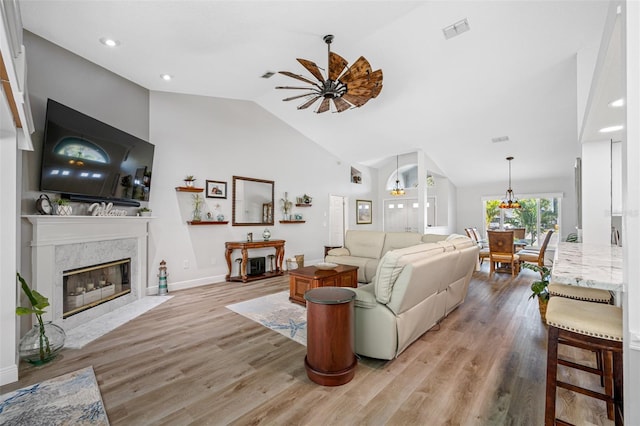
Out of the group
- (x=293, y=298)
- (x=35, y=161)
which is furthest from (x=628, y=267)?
(x=35, y=161)

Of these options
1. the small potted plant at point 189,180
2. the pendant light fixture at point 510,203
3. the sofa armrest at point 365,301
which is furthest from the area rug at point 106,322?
the pendant light fixture at point 510,203

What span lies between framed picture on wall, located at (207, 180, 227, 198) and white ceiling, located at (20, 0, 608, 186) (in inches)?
60.5

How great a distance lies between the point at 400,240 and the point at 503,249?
2.20 m

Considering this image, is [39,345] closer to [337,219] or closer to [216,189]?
[216,189]

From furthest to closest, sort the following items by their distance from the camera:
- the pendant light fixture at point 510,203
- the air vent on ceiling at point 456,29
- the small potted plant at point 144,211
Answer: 1. the pendant light fixture at point 510,203
2. the small potted plant at point 144,211
3. the air vent on ceiling at point 456,29

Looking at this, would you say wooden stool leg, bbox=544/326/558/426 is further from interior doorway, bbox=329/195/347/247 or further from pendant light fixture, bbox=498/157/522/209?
pendant light fixture, bbox=498/157/522/209

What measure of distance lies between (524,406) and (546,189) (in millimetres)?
8140

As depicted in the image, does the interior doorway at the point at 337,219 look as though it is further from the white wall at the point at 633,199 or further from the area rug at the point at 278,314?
the white wall at the point at 633,199

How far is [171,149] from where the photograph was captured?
182 inches

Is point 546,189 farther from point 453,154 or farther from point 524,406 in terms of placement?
point 524,406

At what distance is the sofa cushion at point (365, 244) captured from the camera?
5.37 metres

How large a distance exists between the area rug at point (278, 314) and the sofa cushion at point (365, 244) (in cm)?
184

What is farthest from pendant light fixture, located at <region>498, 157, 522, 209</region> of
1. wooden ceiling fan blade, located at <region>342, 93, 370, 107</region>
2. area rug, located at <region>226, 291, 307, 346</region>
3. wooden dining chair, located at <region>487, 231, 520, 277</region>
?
area rug, located at <region>226, 291, 307, 346</region>

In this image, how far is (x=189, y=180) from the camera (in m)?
4.68
